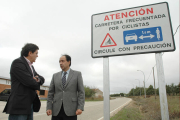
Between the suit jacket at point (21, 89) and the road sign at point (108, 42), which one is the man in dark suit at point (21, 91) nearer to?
the suit jacket at point (21, 89)

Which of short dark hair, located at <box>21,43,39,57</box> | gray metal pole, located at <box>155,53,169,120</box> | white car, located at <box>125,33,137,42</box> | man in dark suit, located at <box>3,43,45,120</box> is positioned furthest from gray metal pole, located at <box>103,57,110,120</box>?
short dark hair, located at <box>21,43,39,57</box>

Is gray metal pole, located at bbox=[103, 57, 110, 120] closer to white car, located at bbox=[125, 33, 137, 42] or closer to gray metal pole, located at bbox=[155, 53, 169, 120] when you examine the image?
white car, located at bbox=[125, 33, 137, 42]

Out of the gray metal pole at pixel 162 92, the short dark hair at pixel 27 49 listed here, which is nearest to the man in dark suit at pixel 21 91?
the short dark hair at pixel 27 49

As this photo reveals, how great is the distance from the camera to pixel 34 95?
6.99ft

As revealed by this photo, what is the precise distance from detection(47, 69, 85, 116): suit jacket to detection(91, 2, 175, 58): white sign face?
0.65 metres

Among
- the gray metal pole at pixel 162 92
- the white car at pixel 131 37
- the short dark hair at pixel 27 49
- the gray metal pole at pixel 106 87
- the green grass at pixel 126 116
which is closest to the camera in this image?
the gray metal pole at pixel 162 92

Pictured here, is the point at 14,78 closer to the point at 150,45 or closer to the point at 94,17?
the point at 94,17

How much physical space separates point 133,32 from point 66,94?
1.53 meters

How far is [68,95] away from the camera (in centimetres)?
242

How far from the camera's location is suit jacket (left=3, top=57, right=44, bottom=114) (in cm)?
188

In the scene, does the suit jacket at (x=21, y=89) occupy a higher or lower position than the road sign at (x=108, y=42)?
lower

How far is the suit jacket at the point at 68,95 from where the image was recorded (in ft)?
7.75

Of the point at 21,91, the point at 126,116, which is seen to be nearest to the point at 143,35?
the point at 21,91

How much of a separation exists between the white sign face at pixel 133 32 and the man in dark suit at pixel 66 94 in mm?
666
